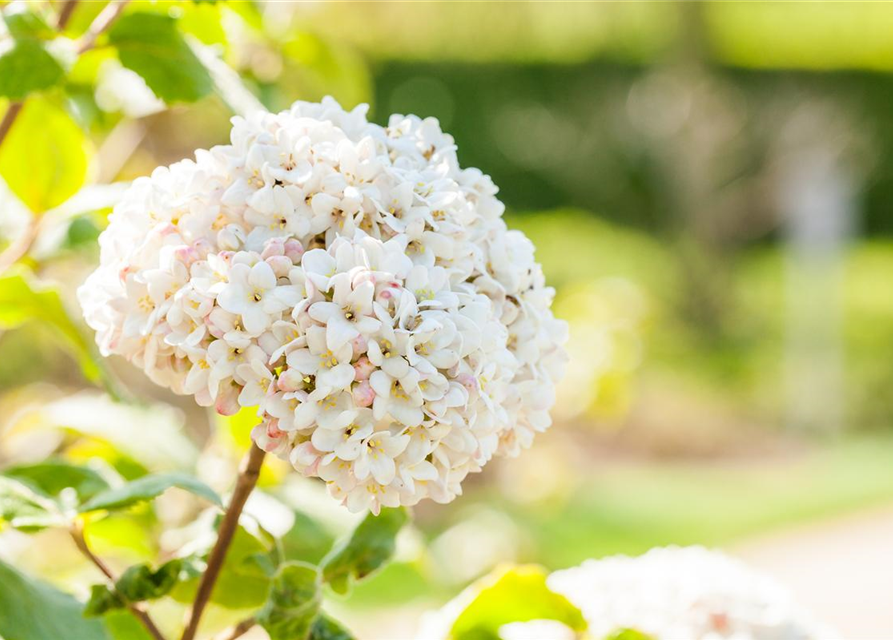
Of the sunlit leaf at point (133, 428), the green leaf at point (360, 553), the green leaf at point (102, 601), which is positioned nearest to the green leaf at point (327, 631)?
the green leaf at point (360, 553)

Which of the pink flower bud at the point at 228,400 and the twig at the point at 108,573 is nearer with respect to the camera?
the pink flower bud at the point at 228,400

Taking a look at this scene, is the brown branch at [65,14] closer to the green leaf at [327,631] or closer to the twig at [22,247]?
the twig at [22,247]

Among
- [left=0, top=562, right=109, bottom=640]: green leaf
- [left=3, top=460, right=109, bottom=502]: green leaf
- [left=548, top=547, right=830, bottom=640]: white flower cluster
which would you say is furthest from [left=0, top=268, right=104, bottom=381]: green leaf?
[left=548, top=547, right=830, bottom=640]: white flower cluster

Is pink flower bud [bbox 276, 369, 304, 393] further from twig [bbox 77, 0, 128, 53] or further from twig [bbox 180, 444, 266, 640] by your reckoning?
twig [bbox 77, 0, 128, 53]

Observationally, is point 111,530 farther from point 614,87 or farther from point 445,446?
point 614,87

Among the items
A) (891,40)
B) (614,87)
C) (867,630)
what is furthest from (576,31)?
(867,630)

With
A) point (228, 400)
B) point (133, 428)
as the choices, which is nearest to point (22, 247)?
point (133, 428)
